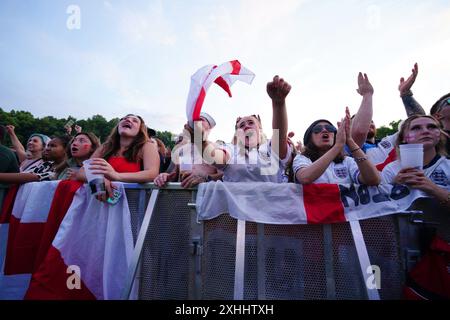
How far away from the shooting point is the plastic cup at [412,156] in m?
1.72

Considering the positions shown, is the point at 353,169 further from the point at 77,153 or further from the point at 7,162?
the point at 7,162

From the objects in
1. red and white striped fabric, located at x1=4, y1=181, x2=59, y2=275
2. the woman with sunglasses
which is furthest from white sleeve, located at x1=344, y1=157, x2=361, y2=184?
red and white striped fabric, located at x1=4, y1=181, x2=59, y2=275

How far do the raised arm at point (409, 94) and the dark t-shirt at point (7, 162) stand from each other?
5.15 metres

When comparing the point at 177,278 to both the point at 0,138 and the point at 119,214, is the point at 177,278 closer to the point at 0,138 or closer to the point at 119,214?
the point at 119,214

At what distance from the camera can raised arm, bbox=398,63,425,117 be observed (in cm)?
331

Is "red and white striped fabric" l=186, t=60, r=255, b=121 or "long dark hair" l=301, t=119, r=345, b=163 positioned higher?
"red and white striped fabric" l=186, t=60, r=255, b=121

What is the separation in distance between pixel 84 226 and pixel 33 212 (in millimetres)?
580

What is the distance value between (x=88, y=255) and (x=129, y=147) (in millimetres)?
1211

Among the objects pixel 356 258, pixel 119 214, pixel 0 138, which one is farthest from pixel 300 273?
pixel 0 138

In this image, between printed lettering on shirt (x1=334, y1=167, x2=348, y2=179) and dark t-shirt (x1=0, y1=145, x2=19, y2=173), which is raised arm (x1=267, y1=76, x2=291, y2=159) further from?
dark t-shirt (x1=0, y1=145, x2=19, y2=173)

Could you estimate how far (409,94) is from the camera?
3457 mm

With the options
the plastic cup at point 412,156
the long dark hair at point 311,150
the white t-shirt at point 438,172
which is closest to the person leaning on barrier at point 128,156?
the long dark hair at point 311,150

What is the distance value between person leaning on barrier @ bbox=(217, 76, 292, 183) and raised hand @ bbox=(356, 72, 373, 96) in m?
1.20

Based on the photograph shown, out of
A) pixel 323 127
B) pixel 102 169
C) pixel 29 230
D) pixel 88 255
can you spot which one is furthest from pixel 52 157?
pixel 323 127
